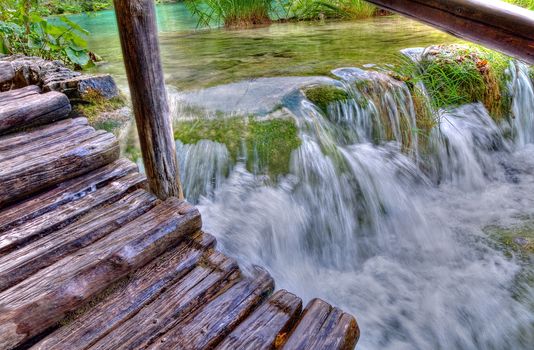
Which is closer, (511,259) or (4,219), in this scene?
(4,219)

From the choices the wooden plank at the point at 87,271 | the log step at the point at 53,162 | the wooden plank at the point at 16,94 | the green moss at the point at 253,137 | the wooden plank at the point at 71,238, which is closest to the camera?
the wooden plank at the point at 87,271

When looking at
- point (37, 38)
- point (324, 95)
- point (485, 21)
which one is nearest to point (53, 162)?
point (485, 21)

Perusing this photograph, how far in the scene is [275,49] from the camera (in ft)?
17.2

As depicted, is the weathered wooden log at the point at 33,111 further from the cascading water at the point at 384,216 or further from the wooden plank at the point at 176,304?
the wooden plank at the point at 176,304

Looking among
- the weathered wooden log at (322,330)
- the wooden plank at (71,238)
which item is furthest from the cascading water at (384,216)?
the weathered wooden log at (322,330)

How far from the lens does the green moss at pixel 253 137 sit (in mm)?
2947

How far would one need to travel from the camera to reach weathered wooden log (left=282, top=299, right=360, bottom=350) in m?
1.46

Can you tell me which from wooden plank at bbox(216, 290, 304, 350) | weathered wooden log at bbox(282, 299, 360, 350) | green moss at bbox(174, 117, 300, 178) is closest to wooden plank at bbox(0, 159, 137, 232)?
green moss at bbox(174, 117, 300, 178)

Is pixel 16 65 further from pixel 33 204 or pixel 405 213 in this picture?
pixel 405 213

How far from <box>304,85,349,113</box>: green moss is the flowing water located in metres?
0.05

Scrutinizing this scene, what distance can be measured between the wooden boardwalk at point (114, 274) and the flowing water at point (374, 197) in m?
0.68

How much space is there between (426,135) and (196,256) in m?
2.77

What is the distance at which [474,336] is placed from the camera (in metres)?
2.22

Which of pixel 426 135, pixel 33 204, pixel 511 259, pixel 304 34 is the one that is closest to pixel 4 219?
pixel 33 204
